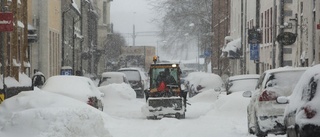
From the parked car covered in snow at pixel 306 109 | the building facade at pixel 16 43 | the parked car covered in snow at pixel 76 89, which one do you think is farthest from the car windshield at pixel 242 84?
the parked car covered in snow at pixel 306 109

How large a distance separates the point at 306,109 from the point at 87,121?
15.9ft

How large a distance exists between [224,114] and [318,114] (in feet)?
52.0

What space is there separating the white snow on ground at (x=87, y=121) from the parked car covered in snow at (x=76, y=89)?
1296 mm

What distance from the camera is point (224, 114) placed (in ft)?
86.9

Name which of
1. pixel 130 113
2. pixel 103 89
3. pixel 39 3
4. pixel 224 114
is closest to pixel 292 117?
pixel 224 114

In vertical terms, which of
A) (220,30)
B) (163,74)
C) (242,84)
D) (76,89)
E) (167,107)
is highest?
(220,30)

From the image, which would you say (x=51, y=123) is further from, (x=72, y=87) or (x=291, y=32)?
(x=291, y=32)

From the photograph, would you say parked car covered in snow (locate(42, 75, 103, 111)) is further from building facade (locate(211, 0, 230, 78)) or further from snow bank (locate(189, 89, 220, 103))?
building facade (locate(211, 0, 230, 78))

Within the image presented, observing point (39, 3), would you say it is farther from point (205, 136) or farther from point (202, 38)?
point (202, 38)

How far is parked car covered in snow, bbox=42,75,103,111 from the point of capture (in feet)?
76.0

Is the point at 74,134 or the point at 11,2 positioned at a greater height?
the point at 11,2

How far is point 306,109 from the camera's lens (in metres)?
10.9

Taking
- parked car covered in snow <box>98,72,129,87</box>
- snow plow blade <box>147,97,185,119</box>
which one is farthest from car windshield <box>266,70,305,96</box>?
parked car covered in snow <box>98,72,129,87</box>

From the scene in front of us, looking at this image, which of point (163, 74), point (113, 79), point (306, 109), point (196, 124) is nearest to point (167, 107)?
point (163, 74)
